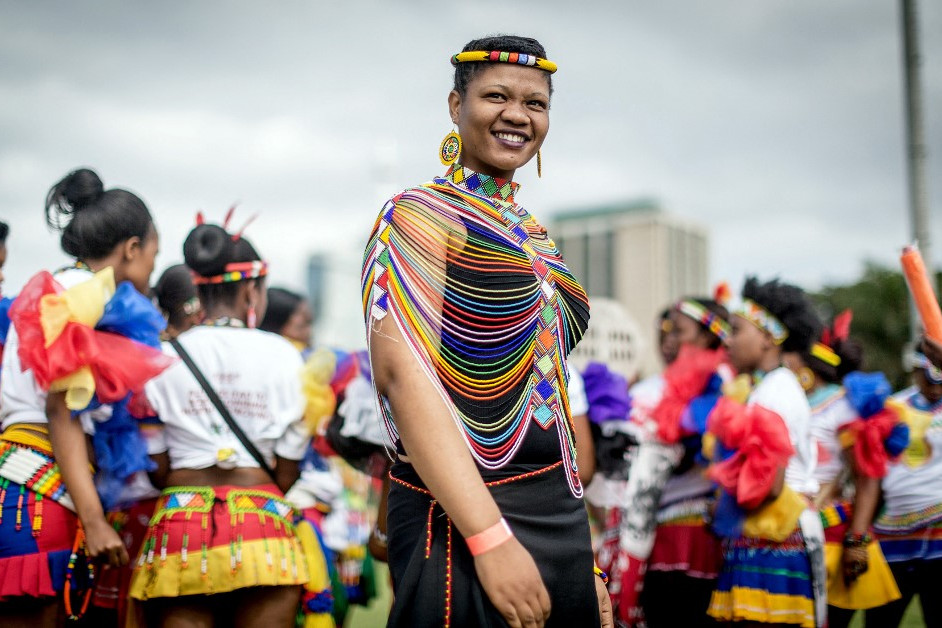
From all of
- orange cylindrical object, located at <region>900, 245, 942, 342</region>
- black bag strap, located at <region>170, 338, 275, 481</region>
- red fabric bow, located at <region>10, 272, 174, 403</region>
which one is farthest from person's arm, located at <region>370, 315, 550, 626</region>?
orange cylindrical object, located at <region>900, 245, 942, 342</region>

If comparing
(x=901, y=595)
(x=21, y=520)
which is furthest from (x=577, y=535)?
(x=901, y=595)

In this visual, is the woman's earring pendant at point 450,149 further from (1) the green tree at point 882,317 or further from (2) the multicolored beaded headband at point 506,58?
(1) the green tree at point 882,317

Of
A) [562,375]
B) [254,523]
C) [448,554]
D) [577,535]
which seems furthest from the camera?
[254,523]

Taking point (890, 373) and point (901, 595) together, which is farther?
point (890, 373)

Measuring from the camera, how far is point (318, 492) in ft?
17.5

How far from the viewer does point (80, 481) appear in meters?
3.22

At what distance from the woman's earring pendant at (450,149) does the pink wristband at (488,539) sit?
3.10 ft

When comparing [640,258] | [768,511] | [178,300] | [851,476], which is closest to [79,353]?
[178,300]

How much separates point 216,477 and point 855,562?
139 inches

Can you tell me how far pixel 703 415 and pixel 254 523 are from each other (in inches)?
111

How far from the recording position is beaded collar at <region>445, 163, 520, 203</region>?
2281 mm

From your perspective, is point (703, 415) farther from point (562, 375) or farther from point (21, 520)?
point (21, 520)

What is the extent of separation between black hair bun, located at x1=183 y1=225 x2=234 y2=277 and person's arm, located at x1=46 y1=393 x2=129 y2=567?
3.15 ft

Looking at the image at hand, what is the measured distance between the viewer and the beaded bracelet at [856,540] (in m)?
5.01
